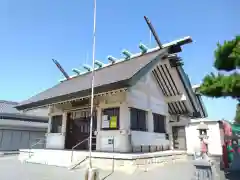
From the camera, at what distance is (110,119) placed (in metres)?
9.68

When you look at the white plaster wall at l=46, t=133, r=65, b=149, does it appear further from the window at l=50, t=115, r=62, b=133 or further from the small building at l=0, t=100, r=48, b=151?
the small building at l=0, t=100, r=48, b=151

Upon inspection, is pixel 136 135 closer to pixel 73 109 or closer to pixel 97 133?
pixel 97 133

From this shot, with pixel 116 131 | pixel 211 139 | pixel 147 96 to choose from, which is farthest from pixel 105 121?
pixel 211 139

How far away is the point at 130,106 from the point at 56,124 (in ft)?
18.9

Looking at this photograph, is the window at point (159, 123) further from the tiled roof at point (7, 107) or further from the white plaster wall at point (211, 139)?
the tiled roof at point (7, 107)

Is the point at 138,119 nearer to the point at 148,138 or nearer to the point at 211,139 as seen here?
the point at 148,138

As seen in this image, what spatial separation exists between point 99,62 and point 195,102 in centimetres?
739

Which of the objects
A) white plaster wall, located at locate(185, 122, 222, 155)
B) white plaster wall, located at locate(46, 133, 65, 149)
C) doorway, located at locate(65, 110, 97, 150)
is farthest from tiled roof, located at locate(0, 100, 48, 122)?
white plaster wall, located at locate(185, 122, 222, 155)

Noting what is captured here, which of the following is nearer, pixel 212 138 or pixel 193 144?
pixel 212 138

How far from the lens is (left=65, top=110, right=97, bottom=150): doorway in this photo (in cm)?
1093

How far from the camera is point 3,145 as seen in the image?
17125mm

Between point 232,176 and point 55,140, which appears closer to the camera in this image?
point 232,176

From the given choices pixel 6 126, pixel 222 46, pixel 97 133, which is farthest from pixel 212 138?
pixel 6 126

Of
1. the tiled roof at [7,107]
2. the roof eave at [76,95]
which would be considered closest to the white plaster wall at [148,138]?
the roof eave at [76,95]
